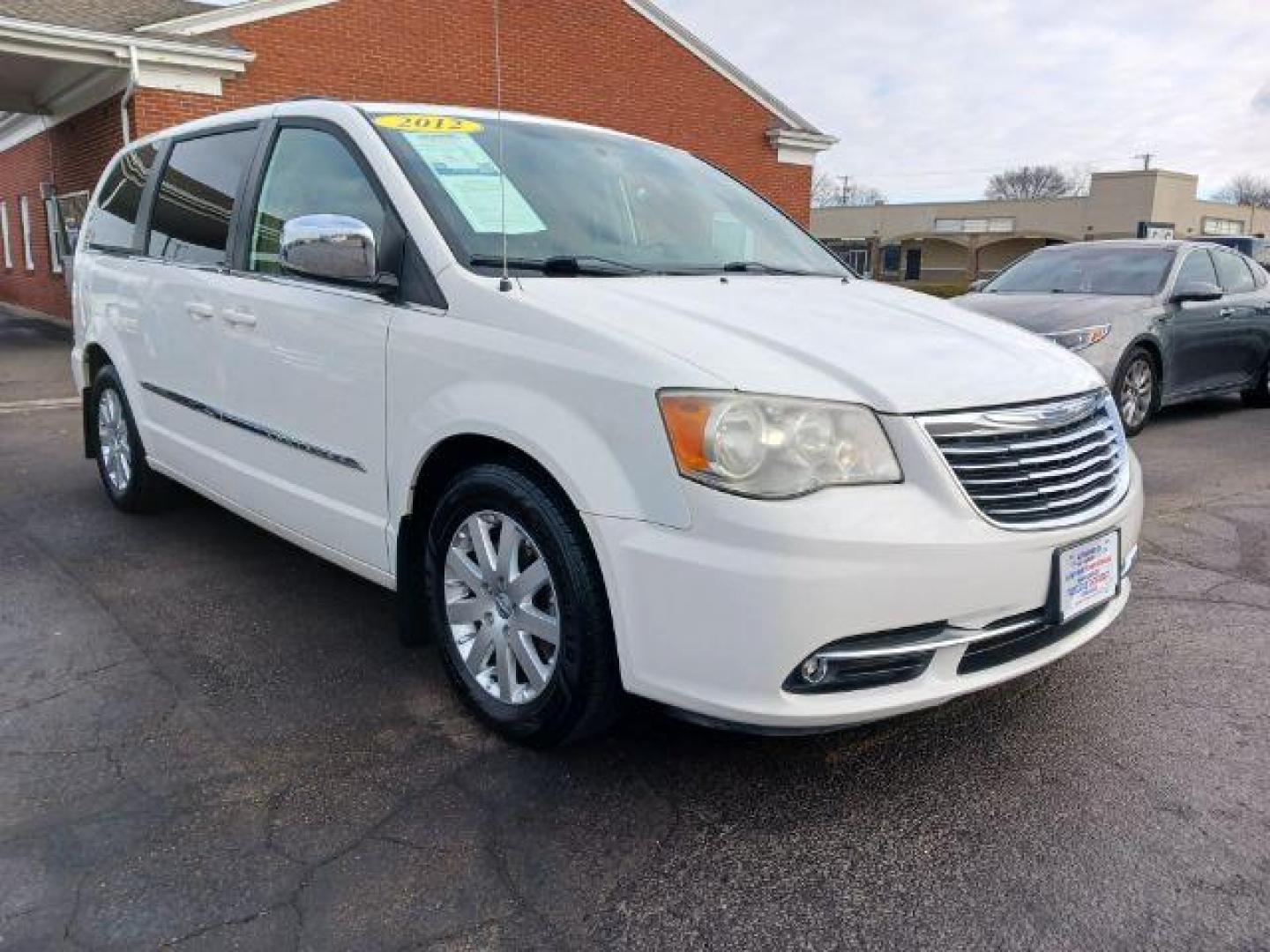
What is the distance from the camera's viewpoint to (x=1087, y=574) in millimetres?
2662

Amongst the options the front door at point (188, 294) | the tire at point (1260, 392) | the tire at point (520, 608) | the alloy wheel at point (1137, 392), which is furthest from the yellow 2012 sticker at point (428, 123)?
the tire at point (1260, 392)

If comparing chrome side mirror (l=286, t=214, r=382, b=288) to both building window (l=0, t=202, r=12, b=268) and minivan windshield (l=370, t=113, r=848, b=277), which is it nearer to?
minivan windshield (l=370, t=113, r=848, b=277)

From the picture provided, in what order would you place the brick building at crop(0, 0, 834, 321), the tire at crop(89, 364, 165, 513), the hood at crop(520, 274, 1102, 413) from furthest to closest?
the brick building at crop(0, 0, 834, 321) < the tire at crop(89, 364, 165, 513) < the hood at crop(520, 274, 1102, 413)

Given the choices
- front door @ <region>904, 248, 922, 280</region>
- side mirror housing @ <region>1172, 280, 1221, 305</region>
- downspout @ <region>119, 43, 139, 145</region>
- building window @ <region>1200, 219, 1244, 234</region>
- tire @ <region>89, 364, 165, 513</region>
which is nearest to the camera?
tire @ <region>89, 364, 165, 513</region>

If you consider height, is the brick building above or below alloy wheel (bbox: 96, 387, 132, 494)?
above

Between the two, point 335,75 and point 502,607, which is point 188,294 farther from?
point 335,75

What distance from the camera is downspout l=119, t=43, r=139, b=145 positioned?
12.0 meters

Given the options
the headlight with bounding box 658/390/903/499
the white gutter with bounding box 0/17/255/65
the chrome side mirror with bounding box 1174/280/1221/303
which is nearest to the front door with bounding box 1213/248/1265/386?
the chrome side mirror with bounding box 1174/280/1221/303

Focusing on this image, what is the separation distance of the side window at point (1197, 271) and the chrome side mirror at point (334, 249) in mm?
7399

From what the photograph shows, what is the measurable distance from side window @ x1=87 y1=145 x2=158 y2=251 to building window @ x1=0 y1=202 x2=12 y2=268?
64.3 feet

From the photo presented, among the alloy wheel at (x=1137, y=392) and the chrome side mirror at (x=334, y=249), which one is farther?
the alloy wheel at (x=1137, y=392)

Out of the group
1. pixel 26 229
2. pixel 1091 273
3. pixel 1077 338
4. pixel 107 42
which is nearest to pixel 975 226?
pixel 26 229

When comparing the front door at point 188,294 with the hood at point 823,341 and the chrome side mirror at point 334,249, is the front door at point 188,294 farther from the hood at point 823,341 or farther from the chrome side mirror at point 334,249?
the hood at point 823,341

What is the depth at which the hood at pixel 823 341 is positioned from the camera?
94.9 inches
